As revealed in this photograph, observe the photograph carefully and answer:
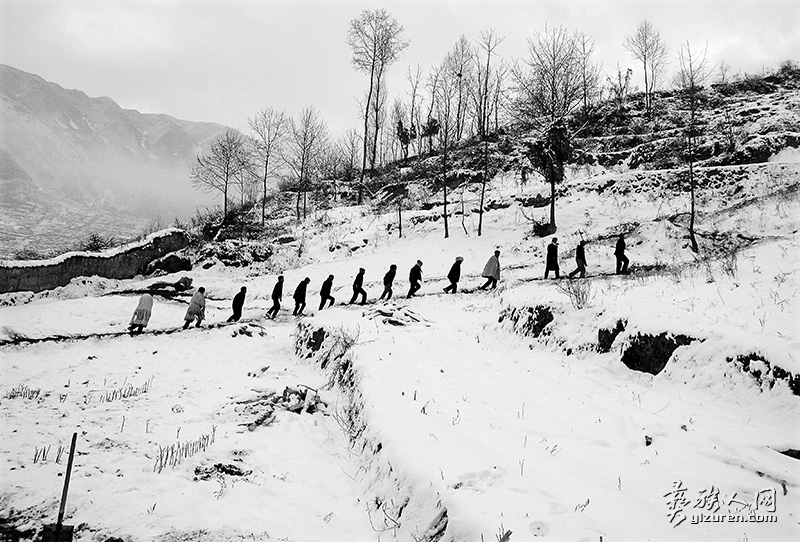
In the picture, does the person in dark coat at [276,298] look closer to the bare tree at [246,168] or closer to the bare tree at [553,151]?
the bare tree at [553,151]

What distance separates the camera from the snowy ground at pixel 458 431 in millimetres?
3160

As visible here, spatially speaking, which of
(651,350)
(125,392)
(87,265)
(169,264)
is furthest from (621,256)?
(87,265)

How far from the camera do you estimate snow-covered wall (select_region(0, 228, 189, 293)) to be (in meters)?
16.8

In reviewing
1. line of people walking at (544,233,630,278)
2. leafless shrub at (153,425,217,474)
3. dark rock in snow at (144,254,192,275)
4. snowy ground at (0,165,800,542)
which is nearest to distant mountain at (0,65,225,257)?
dark rock in snow at (144,254,192,275)

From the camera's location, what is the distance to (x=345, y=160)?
45.8 meters

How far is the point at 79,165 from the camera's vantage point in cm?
7662

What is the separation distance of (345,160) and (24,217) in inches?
1680

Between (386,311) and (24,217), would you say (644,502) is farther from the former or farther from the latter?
(24,217)

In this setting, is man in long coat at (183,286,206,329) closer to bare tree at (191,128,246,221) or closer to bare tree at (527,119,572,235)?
bare tree at (527,119,572,235)

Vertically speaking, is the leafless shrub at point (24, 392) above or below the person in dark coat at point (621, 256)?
below

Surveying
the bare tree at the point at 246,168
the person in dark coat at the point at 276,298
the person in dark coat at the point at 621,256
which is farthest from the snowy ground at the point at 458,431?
the bare tree at the point at 246,168

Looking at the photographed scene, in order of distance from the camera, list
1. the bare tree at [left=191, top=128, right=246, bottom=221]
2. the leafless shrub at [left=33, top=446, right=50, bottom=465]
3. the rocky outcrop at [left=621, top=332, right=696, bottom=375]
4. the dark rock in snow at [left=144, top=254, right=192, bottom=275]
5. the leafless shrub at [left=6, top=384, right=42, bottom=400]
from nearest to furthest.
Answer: the leafless shrub at [left=33, top=446, right=50, bottom=465]
the rocky outcrop at [left=621, top=332, right=696, bottom=375]
the leafless shrub at [left=6, top=384, right=42, bottom=400]
the dark rock in snow at [left=144, top=254, right=192, bottom=275]
the bare tree at [left=191, top=128, right=246, bottom=221]

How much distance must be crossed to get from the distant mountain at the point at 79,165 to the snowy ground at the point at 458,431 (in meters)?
45.7

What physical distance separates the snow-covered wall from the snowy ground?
871cm
